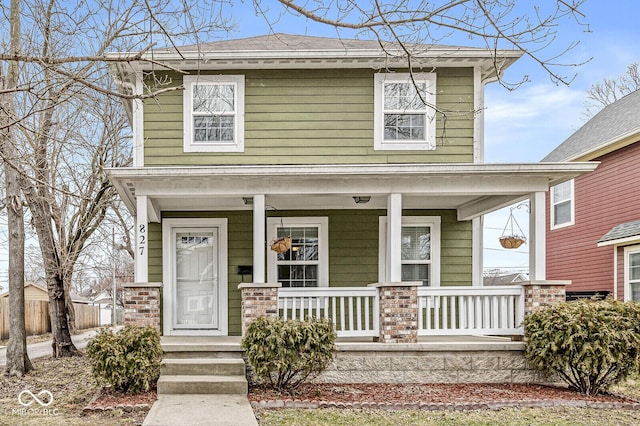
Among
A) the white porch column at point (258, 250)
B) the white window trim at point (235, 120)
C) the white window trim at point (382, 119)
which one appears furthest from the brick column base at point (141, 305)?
the white window trim at point (382, 119)

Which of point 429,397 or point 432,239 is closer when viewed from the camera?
point 429,397

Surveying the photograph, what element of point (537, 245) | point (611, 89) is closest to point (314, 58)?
point (537, 245)

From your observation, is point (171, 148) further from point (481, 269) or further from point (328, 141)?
point (481, 269)

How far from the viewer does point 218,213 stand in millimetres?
10727

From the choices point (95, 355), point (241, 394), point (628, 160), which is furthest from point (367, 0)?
point (628, 160)

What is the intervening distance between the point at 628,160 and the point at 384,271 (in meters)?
7.16

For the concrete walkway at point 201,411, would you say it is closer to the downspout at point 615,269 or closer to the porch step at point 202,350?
the porch step at point 202,350

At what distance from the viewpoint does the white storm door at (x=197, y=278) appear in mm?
10641

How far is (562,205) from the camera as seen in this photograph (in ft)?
56.0

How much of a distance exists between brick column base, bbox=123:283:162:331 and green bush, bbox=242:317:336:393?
146cm

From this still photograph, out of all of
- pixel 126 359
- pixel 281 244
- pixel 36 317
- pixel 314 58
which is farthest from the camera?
pixel 36 317

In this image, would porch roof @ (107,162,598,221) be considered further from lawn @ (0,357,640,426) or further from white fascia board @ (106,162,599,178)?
lawn @ (0,357,640,426)

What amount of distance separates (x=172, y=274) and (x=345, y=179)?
3681mm

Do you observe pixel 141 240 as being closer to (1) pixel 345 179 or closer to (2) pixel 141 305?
(2) pixel 141 305
